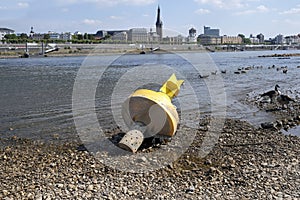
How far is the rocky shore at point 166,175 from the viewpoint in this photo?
7379mm

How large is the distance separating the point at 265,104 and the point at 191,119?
649 centimetres

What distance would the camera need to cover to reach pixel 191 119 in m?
15.4

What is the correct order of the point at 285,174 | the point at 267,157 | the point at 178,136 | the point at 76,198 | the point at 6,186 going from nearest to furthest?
1. the point at 76,198
2. the point at 6,186
3. the point at 285,174
4. the point at 267,157
5. the point at 178,136

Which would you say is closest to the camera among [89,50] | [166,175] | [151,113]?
[166,175]

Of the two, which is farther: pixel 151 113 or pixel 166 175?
pixel 151 113

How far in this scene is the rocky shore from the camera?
7379 mm

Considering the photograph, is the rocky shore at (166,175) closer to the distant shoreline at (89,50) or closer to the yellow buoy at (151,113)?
the yellow buoy at (151,113)

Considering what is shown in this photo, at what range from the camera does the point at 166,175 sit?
8.50 metres

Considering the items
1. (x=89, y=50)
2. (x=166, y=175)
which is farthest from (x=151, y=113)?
(x=89, y=50)

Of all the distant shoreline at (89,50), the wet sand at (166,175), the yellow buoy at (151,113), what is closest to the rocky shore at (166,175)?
the wet sand at (166,175)

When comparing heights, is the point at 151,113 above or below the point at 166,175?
above

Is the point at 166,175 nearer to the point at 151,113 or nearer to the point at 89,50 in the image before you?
the point at 151,113

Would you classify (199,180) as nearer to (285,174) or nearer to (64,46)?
(285,174)

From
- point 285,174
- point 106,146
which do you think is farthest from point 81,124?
point 285,174
